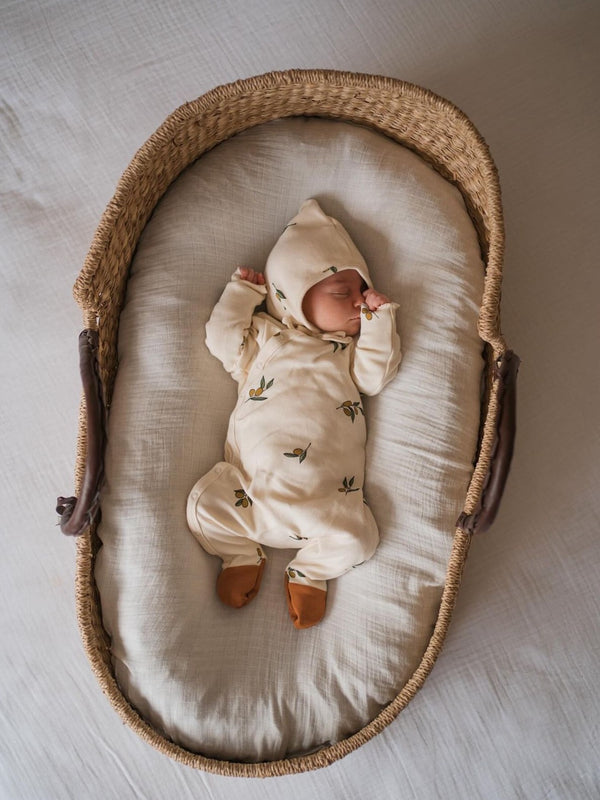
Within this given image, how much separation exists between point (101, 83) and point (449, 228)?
34.3 inches

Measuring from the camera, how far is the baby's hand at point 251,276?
135 cm

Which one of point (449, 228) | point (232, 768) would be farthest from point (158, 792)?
point (449, 228)

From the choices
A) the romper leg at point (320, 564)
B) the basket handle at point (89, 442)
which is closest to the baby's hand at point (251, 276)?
the basket handle at point (89, 442)

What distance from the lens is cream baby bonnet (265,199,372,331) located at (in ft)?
4.20

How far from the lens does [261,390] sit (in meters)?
1.31

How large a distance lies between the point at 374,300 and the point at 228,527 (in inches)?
21.0

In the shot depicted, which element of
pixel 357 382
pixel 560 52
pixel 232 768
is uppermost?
pixel 560 52

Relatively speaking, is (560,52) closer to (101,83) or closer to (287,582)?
(101,83)

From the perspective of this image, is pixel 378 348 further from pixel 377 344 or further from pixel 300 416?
pixel 300 416

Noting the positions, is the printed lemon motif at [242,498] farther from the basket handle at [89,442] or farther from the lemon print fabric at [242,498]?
the basket handle at [89,442]

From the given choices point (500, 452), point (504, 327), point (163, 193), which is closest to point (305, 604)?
point (500, 452)

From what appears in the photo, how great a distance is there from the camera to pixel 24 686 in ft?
4.58

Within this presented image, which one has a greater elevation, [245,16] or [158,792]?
[245,16]

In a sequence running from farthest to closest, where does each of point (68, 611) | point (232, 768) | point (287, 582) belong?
point (68, 611)
point (287, 582)
point (232, 768)
